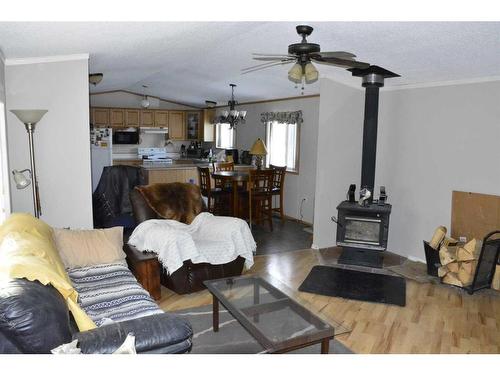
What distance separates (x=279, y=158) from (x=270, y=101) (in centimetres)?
106

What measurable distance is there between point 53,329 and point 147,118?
778 cm

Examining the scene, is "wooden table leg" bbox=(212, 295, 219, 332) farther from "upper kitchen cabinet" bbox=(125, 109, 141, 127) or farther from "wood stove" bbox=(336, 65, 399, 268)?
"upper kitchen cabinet" bbox=(125, 109, 141, 127)

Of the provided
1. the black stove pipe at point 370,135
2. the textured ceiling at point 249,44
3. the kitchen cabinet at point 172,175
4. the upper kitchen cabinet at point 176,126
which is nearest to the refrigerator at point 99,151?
the kitchen cabinet at point 172,175

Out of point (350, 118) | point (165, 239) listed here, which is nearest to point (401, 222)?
point (350, 118)

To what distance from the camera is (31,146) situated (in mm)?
3406

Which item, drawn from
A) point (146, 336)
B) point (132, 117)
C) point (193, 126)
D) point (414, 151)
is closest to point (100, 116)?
point (132, 117)

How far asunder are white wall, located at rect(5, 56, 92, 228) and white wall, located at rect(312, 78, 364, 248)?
2.80 metres

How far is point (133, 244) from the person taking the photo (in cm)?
349

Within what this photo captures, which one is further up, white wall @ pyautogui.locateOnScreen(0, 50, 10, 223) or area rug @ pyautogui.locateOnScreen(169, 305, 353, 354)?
white wall @ pyautogui.locateOnScreen(0, 50, 10, 223)

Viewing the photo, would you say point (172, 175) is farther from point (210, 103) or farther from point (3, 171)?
point (3, 171)

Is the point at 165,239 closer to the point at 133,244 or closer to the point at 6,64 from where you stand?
the point at 133,244

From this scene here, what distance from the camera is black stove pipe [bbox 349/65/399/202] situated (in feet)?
15.0

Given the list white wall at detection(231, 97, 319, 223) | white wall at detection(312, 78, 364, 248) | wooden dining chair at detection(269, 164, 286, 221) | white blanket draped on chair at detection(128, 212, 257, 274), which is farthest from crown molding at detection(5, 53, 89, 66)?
white wall at detection(231, 97, 319, 223)

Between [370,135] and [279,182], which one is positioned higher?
[370,135]
